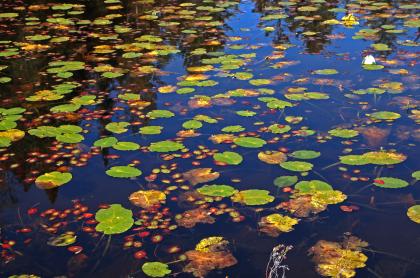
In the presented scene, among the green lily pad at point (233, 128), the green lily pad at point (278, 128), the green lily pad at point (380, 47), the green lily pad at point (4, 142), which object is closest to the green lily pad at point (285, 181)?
the green lily pad at point (278, 128)

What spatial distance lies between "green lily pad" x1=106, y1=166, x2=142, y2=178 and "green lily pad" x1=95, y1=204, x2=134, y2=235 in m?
0.50

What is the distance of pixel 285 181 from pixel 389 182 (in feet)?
3.01

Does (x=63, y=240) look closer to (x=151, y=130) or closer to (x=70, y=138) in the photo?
(x=70, y=138)

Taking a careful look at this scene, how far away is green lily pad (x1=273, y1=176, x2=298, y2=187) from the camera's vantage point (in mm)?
4184

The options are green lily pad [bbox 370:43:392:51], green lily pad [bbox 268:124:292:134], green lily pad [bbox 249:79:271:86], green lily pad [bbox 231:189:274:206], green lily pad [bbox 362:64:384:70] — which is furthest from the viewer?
green lily pad [bbox 370:43:392:51]

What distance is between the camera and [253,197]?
13.0 ft

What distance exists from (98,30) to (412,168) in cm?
690

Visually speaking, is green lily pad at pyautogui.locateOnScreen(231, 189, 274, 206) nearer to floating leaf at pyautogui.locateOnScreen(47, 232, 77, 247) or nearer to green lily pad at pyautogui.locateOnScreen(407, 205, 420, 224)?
green lily pad at pyautogui.locateOnScreen(407, 205, 420, 224)

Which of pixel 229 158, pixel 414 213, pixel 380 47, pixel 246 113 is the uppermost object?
pixel 380 47

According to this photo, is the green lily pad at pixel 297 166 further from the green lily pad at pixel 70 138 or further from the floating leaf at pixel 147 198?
the green lily pad at pixel 70 138

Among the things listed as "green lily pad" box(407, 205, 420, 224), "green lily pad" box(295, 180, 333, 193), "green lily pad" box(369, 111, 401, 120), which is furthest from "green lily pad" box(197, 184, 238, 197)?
"green lily pad" box(369, 111, 401, 120)

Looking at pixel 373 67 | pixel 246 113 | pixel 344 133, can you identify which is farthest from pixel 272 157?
pixel 373 67

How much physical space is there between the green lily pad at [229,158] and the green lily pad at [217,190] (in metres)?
0.40

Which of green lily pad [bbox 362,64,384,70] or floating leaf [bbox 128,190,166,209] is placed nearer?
floating leaf [bbox 128,190,166,209]
